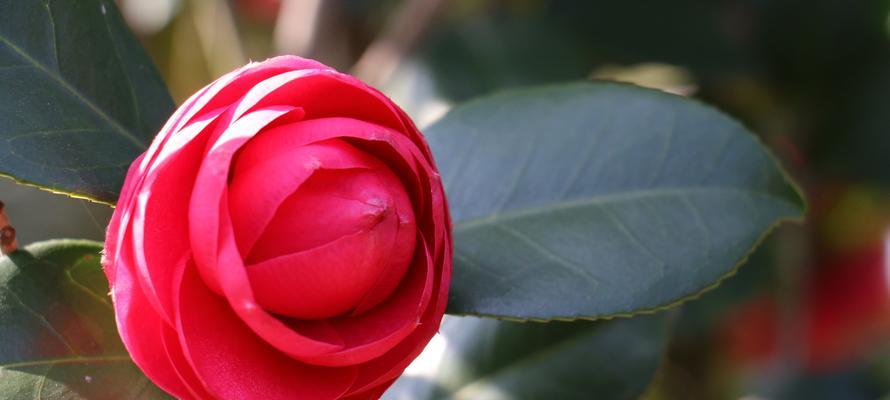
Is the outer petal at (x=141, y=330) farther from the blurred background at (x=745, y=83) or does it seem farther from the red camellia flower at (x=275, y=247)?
the blurred background at (x=745, y=83)

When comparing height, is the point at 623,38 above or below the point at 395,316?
below

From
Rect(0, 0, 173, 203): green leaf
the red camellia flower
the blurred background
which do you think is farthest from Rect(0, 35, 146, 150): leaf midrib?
the blurred background

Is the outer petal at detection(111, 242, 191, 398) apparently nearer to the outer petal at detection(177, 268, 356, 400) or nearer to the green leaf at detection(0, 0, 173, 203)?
the outer petal at detection(177, 268, 356, 400)

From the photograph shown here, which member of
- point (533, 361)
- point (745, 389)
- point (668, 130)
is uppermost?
point (668, 130)

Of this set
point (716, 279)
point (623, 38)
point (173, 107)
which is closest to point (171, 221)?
point (173, 107)

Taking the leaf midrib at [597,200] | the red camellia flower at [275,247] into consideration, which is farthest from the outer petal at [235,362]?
the leaf midrib at [597,200]

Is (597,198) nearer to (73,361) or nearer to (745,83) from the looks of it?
(73,361)

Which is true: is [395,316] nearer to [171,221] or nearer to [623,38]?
[171,221]
